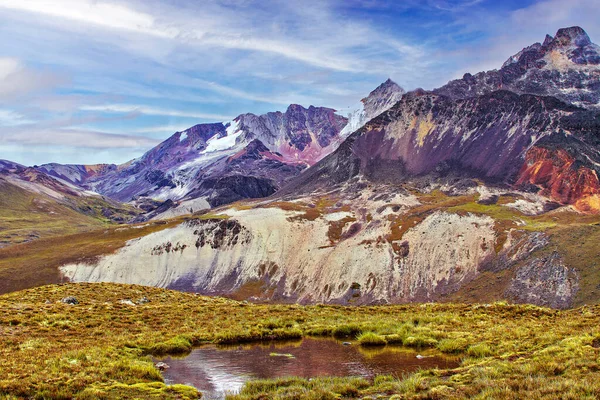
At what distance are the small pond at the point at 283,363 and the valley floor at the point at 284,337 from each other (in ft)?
4.41

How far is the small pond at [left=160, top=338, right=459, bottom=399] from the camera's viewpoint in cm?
2403

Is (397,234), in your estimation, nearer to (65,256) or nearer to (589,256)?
(589,256)

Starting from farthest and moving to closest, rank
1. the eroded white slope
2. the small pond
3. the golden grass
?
the golden grass → the eroded white slope → the small pond

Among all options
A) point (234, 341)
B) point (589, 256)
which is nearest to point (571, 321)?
point (234, 341)

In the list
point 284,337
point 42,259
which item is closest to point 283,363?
point 284,337

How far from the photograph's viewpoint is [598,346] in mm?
22969

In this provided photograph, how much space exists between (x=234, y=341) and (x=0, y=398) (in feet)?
57.0

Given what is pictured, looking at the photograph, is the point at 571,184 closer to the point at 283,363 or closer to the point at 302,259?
the point at 302,259

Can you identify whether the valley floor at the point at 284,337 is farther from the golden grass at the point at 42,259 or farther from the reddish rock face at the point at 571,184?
the reddish rock face at the point at 571,184

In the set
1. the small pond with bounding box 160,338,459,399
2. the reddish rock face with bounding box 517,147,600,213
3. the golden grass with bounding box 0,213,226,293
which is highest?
the reddish rock face with bounding box 517,147,600,213

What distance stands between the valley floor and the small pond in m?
1.34

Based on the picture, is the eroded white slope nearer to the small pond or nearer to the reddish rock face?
the reddish rock face

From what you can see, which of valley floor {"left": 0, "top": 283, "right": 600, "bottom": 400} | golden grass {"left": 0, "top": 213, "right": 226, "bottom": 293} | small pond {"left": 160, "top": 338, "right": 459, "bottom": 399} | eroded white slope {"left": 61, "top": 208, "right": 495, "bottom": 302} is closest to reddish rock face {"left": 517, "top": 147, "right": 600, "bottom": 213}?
eroded white slope {"left": 61, "top": 208, "right": 495, "bottom": 302}

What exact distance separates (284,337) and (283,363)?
8.03 m
